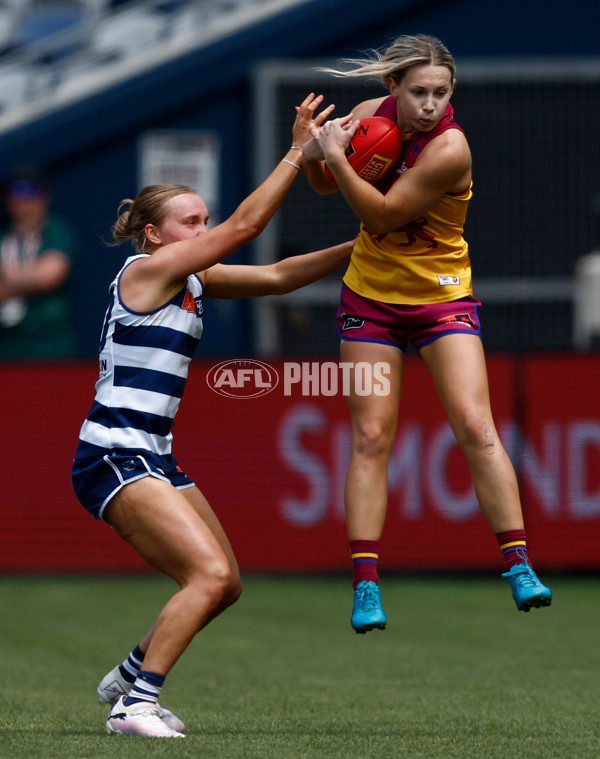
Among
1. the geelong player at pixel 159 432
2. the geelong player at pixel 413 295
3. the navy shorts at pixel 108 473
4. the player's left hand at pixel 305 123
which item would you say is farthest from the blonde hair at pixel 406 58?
the navy shorts at pixel 108 473

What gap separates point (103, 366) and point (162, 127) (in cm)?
870

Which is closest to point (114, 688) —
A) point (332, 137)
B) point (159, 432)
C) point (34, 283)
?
point (159, 432)

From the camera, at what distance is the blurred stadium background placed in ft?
31.6

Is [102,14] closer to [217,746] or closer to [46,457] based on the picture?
[46,457]

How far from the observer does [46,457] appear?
9836 mm

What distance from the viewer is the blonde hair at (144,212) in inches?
197

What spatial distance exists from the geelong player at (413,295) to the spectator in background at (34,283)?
18.3 feet

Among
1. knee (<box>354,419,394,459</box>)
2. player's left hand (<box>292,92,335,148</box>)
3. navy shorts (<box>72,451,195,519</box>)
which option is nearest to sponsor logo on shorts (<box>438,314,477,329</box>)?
knee (<box>354,419,394,459</box>)

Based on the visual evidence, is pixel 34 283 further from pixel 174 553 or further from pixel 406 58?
pixel 174 553

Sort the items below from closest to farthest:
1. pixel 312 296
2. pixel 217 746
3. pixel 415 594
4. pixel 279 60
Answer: pixel 217 746 < pixel 415 594 < pixel 312 296 < pixel 279 60

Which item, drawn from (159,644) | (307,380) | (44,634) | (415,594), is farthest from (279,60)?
(159,644)

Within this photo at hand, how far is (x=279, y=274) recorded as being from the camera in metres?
5.32

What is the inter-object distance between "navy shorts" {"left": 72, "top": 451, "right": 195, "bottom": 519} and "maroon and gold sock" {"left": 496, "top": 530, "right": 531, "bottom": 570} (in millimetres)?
1288

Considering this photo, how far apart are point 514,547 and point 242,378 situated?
4138 millimetres
